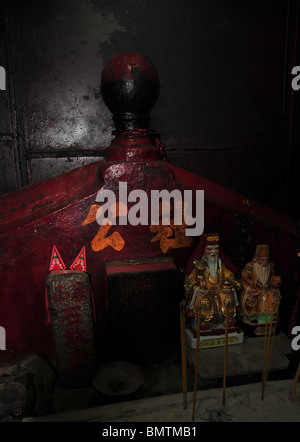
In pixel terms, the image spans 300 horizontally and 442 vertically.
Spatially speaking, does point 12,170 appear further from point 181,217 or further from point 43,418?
point 43,418

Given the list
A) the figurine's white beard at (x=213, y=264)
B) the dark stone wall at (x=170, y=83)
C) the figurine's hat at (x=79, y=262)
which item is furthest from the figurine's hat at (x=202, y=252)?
the dark stone wall at (x=170, y=83)

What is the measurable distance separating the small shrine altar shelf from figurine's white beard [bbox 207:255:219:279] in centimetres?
24

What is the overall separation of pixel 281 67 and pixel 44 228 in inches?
155

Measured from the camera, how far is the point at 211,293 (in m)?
3.14

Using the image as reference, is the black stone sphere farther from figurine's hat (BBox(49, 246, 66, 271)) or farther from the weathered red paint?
figurine's hat (BBox(49, 246, 66, 271))

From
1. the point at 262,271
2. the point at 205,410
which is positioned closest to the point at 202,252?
the point at 262,271

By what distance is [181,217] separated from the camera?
3111mm

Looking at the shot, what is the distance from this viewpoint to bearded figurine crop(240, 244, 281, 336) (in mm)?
3182

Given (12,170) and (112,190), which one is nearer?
(112,190)

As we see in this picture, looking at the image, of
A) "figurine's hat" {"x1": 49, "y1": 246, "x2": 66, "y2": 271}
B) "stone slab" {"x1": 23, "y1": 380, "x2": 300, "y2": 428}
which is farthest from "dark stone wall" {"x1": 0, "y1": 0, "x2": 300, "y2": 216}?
"stone slab" {"x1": 23, "y1": 380, "x2": 300, "y2": 428}

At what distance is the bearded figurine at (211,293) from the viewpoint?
121 inches

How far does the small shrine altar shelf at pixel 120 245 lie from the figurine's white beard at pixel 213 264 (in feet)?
0.78

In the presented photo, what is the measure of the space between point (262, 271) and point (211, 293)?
1.69 feet
